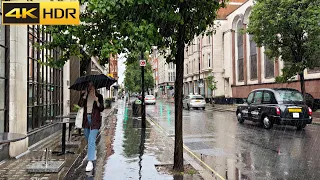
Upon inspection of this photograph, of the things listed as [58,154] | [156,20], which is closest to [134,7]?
[156,20]

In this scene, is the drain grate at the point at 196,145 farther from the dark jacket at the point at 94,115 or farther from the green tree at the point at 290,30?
the green tree at the point at 290,30

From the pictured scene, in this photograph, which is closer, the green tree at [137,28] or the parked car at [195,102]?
the green tree at [137,28]

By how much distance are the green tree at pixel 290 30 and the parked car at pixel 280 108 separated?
5.23 m

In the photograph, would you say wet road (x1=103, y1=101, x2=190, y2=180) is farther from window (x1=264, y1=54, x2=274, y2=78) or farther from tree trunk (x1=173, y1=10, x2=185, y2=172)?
window (x1=264, y1=54, x2=274, y2=78)

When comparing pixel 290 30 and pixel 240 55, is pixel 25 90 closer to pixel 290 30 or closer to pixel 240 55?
pixel 290 30

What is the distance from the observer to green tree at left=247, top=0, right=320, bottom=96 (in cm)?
1794

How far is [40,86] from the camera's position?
11.1 meters

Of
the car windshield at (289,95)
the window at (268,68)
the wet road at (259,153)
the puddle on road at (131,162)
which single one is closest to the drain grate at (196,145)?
the wet road at (259,153)

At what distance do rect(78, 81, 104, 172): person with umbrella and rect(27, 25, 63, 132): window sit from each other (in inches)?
97.0

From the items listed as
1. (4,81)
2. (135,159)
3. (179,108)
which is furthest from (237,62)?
(4,81)

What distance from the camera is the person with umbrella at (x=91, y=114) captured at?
6.77m

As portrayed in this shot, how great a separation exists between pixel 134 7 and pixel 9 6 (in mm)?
2071

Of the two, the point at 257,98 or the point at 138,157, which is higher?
the point at 257,98

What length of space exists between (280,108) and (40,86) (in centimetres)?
948
